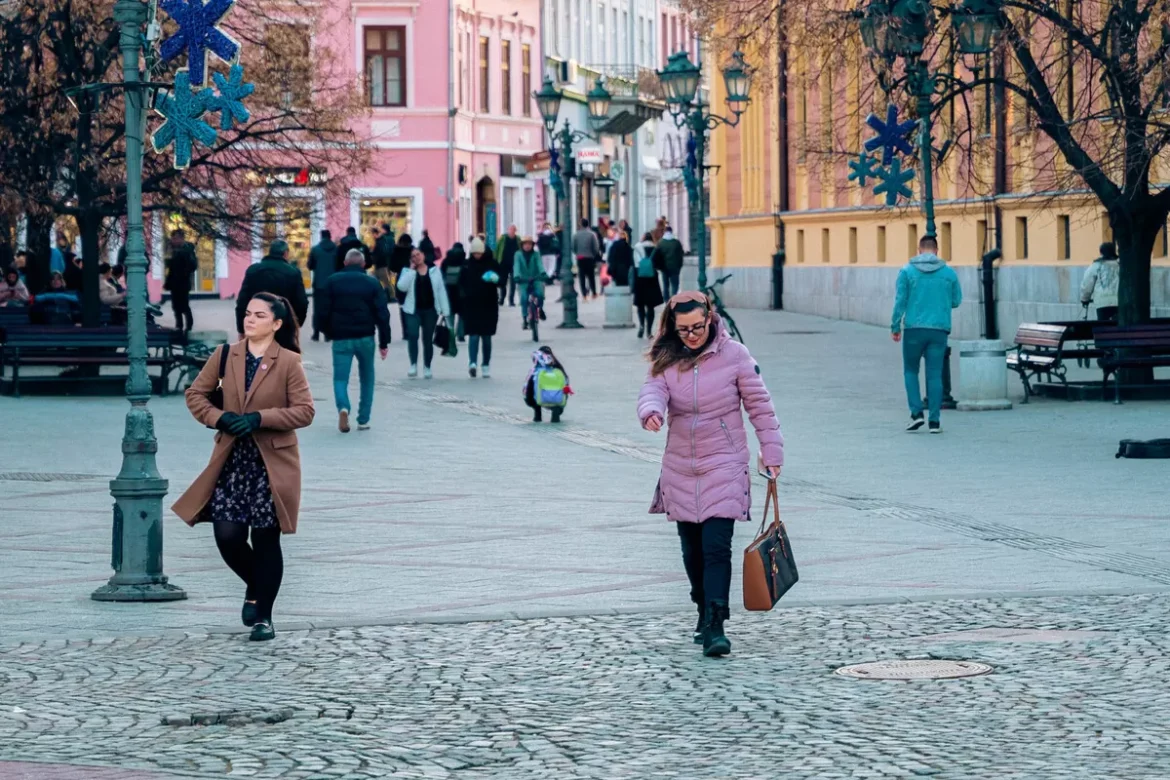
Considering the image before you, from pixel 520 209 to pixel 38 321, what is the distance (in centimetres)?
4307

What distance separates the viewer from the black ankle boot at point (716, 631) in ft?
32.0

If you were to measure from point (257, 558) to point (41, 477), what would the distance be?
7676 millimetres

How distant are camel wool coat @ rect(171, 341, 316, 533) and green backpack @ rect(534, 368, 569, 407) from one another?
11.9 metres

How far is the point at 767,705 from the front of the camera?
8.66 meters

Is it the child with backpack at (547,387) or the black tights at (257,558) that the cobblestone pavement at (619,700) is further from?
the child with backpack at (547,387)

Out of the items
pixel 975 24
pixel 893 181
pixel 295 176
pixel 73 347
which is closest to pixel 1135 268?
pixel 893 181

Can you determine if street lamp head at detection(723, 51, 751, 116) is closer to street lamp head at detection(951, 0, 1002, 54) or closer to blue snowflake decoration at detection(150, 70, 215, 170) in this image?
street lamp head at detection(951, 0, 1002, 54)

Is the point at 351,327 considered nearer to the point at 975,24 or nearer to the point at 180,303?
the point at 975,24

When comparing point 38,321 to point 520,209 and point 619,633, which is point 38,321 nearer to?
point 619,633

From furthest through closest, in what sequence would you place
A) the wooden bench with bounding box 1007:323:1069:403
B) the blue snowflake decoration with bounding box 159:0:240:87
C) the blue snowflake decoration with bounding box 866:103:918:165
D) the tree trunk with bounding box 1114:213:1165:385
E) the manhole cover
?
the wooden bench with bounding box 1007:323:1069:403, the tree trunk with bounding box 1114:213:1165:385, the blue snowflake decoration with bounding box 866:103:918:165, the blue snowflake decoration with bounding box 159:0:240:87, the manhole cover

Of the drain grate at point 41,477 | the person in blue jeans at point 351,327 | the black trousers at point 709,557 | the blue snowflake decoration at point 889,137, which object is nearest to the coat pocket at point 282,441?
the black trousers at point 709,557

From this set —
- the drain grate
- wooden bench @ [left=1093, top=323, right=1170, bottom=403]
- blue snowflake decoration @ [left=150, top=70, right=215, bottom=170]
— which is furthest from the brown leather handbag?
wooden bench @ [left=1093, top=323, right=1170, bottom=403]

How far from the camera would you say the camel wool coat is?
34.3 feet

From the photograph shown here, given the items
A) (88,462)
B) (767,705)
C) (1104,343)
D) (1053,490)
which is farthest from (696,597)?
(1104,343)
